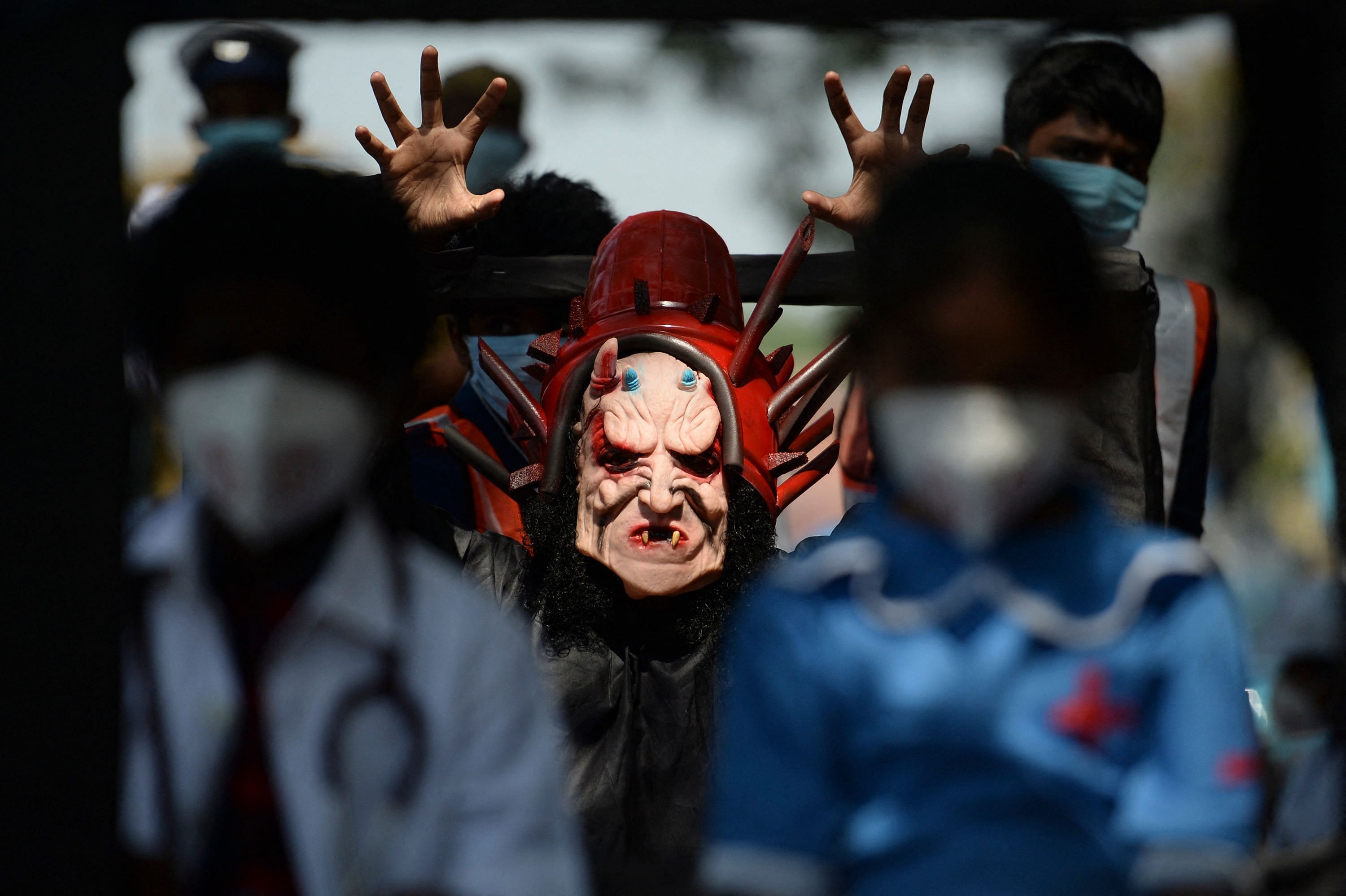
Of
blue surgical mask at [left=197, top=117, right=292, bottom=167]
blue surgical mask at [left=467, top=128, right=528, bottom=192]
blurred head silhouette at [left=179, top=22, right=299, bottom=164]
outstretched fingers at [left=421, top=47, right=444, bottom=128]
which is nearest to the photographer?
outstretched fingers at [left=421, top=47, right=444, bottom=128]

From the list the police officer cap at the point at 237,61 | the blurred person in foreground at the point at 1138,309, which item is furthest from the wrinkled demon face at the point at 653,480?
the police officer cap at the point at 237,61

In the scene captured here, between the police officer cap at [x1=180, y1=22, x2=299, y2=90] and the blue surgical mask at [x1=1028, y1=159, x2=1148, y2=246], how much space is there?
1563 millimetres

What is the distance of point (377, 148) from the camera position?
123 inches

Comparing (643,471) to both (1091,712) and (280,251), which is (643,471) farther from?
(1091,712)

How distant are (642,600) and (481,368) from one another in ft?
3.21

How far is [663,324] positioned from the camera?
322cm

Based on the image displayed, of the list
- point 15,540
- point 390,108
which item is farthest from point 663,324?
point 15,540

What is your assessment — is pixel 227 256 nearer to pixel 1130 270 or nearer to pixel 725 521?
pixel 725 521

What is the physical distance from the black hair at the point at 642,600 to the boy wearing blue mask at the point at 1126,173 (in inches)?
33.4

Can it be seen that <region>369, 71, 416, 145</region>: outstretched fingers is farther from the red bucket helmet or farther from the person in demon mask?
the red bucket helmet

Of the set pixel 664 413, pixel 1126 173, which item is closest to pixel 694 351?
pixel 664 413

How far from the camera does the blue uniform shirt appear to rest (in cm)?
163

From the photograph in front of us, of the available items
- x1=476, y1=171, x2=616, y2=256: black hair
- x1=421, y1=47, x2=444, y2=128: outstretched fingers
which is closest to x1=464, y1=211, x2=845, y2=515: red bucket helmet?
x1=421, y1=47, x2=444, y2=128: outstretched fingers

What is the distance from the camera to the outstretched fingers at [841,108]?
2.92m
